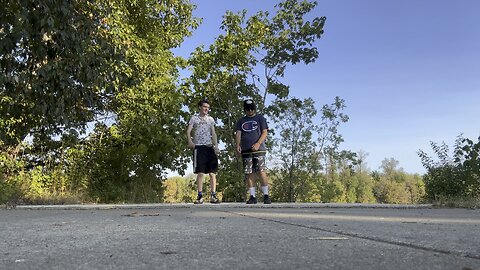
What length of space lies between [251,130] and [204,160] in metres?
0.91

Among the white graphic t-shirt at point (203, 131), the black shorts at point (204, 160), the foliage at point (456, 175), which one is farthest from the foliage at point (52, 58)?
the foliage at point (456, 175)

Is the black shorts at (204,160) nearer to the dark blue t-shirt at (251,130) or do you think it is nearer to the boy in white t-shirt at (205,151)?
the boy in white t-shirt at (205,151)

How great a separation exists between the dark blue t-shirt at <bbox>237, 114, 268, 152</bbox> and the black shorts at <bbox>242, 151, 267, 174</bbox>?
9 cm

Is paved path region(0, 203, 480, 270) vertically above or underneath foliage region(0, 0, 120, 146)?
underneath

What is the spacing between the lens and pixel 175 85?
42.9 feet

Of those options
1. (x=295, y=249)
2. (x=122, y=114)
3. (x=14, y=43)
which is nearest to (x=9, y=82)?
(x=14, y=43)

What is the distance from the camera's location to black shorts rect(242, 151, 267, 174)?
7.44 meters

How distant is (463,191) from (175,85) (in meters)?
7.86

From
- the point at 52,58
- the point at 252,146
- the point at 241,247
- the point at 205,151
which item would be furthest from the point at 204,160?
the point at 241,247

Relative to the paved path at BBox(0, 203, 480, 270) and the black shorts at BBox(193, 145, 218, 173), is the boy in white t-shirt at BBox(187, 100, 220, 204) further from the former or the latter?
the paved path at BBox(0, 203, 480, 270)

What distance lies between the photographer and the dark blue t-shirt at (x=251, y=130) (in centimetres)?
755

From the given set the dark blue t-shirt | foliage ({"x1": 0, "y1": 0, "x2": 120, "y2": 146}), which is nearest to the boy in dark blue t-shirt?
the dark blue t-shirt

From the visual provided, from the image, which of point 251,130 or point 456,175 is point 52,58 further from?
point 456,175

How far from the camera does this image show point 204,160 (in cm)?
756
